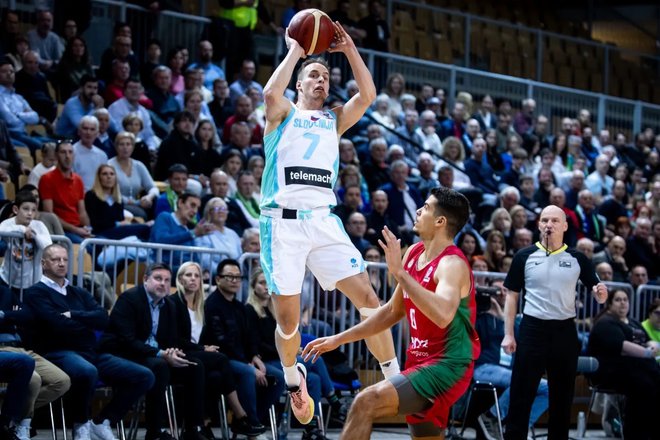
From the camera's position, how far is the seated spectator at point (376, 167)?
53.0 ft

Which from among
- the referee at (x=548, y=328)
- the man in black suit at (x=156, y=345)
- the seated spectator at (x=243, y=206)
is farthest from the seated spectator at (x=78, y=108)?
the referee at (x=548, y=328)

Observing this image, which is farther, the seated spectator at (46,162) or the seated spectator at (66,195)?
the seated spectator at (46,162)

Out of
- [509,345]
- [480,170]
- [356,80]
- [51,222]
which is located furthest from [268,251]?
[480,170]

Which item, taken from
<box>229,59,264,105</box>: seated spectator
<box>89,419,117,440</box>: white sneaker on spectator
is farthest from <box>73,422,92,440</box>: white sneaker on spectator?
<box>229,59,264,105</box>: seated spectator

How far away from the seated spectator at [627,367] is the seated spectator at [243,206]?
13.4 ft

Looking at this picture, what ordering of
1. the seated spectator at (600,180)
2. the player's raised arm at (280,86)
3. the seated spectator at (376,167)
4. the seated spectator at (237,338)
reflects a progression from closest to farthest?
1. the player's raised arm at (280,86)
2. the seated spectator at (237,338)
3. the seated spectator at (376,167)
4. the seated spectator at (600,180)

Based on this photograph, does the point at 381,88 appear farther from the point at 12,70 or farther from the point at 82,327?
the point at 82,327

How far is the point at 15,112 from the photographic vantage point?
13617 millimetres

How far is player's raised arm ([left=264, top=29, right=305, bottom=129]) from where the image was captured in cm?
791

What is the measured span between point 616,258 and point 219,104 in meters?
5.90

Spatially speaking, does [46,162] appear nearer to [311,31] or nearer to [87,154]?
[87,154]

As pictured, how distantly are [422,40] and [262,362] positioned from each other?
43.7ft

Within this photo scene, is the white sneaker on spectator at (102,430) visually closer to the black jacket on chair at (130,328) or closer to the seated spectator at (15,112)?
the black jacket on chair at (130,328)

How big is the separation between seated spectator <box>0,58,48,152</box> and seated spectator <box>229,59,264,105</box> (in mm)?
3449
